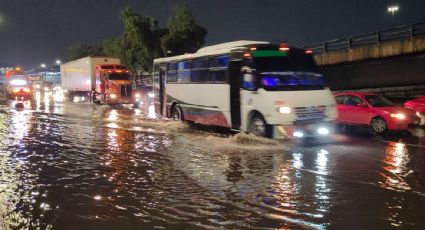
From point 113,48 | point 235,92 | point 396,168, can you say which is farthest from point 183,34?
point 396,168

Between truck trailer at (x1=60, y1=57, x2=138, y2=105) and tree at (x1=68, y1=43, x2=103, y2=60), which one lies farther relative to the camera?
tree at (x1=68, y1=43, x2=103, y2=60)

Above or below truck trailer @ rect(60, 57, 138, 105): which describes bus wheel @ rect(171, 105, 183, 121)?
below

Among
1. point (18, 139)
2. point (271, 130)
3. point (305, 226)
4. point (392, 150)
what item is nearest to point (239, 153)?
point (271, 130)

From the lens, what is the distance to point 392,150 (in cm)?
1280

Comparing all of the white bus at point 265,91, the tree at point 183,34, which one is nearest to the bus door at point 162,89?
the white bus at point 265,91

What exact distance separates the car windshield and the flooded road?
190 cm

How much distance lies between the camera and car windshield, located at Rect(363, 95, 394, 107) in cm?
1705

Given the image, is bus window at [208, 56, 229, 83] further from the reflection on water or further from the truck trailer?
the truck trailer

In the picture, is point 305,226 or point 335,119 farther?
point 335,119

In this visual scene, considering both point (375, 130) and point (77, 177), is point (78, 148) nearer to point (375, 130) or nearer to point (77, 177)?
point (77, 177)

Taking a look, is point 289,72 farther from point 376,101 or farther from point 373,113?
point 376,101

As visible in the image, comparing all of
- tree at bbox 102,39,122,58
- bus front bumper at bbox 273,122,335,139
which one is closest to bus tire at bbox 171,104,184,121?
bus front bumper at bbox 273,122,335,139

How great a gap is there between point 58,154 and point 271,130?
18.8 ft

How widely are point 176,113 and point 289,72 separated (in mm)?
7047
